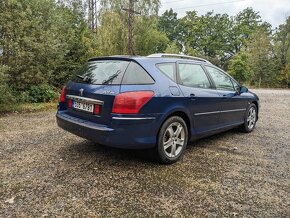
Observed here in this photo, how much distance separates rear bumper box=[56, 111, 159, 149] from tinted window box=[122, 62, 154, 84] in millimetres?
515

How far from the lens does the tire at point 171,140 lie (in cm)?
385

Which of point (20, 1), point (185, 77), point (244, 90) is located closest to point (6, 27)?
point (20, 1)

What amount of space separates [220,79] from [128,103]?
2.55m

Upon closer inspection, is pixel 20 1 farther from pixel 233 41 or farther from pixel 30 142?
pixel 233 41

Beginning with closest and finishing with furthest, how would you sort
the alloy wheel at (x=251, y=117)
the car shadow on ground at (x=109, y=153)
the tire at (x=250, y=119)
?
the car shadow on ground at (x=109, y=153)
the tire at (x=250, y=119)
the alloy wheel at (x=251, y=117)

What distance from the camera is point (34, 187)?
3230 millimetres

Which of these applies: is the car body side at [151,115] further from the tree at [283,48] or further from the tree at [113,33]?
the tree at [283,48]

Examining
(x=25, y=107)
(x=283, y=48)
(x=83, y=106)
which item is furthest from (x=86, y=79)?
(x=283, y=48)

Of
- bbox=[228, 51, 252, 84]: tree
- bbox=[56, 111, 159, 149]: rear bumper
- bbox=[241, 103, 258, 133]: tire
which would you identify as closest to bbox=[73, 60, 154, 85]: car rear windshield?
bbox=[56, 111, 159, 149]: rear bumper

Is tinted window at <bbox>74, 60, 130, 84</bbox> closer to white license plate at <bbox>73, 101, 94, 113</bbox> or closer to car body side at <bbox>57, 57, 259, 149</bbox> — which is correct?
car body side at <bbox>57, 57, 259, 149</bbox>

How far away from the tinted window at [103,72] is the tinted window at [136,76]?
7cm

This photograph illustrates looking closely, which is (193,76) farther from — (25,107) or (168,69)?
(25,107)

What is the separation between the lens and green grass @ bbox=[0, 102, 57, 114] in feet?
25.5

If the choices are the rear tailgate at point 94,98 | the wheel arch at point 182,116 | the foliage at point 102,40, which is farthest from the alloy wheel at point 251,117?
the foliage at point 102,40
